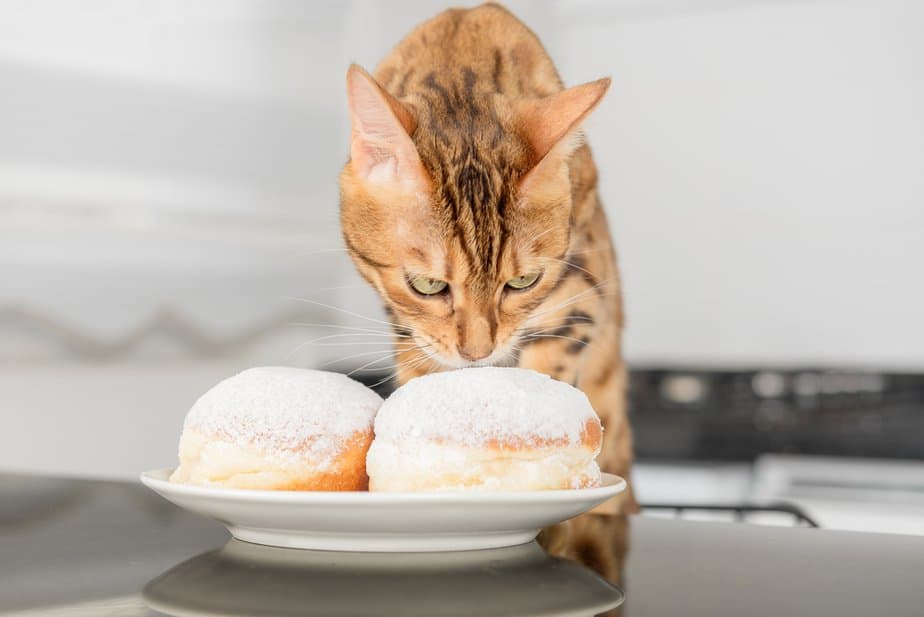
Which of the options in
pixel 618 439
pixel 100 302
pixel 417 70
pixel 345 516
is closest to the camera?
pixel 345 516

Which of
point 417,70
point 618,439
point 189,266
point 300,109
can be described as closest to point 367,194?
point 417,70

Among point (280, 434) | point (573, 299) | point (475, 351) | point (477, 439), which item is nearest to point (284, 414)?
point (280, 434)

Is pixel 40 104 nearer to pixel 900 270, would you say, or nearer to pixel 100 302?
pixel 100 302

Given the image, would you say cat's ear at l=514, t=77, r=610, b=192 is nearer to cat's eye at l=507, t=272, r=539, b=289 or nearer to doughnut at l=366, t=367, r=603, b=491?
cat's eye at l=507, t=272, r=539, b=289

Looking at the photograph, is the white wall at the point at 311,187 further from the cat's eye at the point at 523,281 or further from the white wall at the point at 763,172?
the cat's eye at the point at 523,281

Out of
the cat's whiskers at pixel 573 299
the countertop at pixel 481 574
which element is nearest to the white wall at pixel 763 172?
the cat's whiskers at pixel 573 299

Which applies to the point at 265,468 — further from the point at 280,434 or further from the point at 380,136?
the point at 380,136

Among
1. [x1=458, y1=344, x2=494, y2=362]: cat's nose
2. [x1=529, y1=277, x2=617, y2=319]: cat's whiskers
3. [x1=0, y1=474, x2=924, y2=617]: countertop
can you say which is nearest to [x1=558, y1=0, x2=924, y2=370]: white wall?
[x1=529, y1=277, x2=617, y2=319]: cat's whiskers
